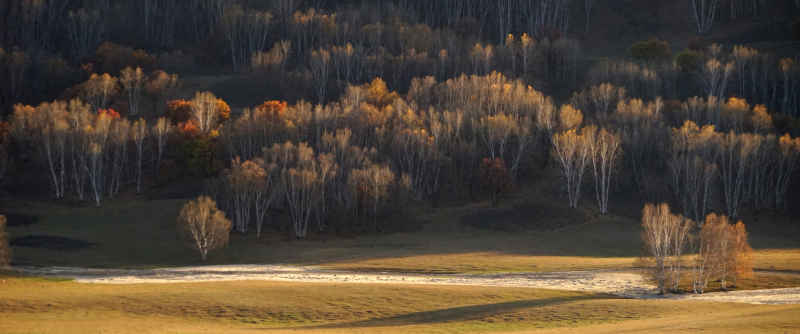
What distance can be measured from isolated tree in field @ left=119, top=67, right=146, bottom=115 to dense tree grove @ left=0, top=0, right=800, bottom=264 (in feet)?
1.19

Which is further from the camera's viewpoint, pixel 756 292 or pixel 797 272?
pixel 797 272

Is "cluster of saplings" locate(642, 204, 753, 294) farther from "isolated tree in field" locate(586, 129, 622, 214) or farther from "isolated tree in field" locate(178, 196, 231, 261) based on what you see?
"isolated tree in field" locate(586, 129, 622, 214)

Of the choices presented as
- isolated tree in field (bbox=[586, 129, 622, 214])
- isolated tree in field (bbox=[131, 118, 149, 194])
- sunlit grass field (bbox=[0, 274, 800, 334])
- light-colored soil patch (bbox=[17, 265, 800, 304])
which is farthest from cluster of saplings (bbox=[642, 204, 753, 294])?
isolated tree in field (bbox=[131, 118, 149, 194])

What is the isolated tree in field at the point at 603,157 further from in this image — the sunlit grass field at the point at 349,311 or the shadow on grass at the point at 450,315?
the shadow on grass at the point at 450,315

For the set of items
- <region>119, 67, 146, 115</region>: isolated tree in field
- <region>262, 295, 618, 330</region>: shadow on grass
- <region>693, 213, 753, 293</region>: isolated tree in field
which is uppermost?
<region>119, 67, 146, 115</region>: isolated tree in field

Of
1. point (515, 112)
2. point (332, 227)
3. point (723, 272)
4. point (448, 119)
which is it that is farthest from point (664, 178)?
point (723, 272)

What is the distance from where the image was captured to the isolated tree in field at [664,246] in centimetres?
4841

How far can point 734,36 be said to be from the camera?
160 metres

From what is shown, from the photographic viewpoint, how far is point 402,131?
319 feet

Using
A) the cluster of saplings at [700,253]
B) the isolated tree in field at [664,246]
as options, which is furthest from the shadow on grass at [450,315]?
the cluster of saplings at [700,253]

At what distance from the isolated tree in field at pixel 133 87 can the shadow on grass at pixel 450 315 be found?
9333 cm

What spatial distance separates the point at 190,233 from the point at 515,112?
50851 mm

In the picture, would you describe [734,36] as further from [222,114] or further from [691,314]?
[691,314]

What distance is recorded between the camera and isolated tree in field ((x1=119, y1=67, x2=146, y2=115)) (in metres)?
122
